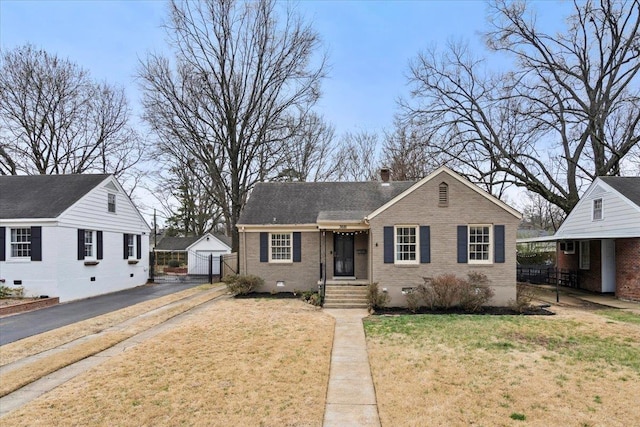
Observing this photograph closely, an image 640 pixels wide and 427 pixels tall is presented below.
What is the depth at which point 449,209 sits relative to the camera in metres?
14.3

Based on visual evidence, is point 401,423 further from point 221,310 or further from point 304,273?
point 304,273

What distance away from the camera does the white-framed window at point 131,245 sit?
21281 mm

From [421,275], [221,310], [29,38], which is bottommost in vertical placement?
[221,310]

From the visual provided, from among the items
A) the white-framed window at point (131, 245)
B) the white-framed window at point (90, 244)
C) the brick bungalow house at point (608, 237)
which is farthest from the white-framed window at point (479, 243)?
the white-framed window at point (131, 245)

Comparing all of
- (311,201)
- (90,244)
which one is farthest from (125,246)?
(311,201)

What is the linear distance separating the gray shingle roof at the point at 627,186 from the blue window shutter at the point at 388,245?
32.0 ft

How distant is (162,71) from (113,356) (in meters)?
20.3

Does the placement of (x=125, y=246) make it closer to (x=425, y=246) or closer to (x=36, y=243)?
(x=36, y=243)

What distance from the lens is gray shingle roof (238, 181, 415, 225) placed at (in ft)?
58.3

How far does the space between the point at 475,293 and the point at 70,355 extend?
11.9 meters

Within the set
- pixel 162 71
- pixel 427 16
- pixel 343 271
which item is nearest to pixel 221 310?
pixel 343 271

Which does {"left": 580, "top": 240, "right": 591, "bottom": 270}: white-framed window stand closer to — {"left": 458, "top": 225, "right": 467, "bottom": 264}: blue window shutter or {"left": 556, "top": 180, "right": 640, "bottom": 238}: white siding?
{"left": 556, "top": 180, "right": 640, "bottom": 238}: white siding

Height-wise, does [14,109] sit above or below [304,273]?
above

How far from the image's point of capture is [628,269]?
1537 centimetres
